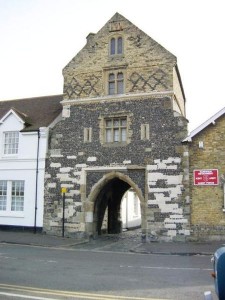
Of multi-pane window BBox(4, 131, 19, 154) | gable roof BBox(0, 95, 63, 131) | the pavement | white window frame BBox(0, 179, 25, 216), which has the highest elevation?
gable roof BBox(0, 95, 63, 131)

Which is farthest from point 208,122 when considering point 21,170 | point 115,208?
point 21,170

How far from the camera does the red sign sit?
1973cm

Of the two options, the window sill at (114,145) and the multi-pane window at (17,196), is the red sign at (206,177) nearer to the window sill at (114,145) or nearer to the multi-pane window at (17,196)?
the window sill at (114,145)

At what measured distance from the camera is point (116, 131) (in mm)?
22203

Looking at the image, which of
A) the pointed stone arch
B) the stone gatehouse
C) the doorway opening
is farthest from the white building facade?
the doorway opening

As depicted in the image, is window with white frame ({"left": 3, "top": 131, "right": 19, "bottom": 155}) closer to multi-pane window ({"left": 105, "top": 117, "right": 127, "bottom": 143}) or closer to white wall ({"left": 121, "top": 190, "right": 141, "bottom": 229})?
multi-pane window ({"left": 105, "top": 117, "right": 127, "bottom": 143})

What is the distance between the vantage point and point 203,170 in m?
20.0

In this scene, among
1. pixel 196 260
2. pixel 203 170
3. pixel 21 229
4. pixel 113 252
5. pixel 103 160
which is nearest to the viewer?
pixel 196 260

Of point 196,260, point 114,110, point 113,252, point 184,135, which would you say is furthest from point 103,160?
point 196,260

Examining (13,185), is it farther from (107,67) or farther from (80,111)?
(107,67)

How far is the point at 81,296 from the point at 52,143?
16.2 m

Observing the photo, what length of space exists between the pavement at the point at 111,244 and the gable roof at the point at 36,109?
22.5 feet

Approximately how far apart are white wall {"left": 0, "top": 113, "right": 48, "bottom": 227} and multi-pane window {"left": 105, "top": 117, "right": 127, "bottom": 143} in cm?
402

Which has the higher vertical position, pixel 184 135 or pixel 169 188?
pixel 184 135
